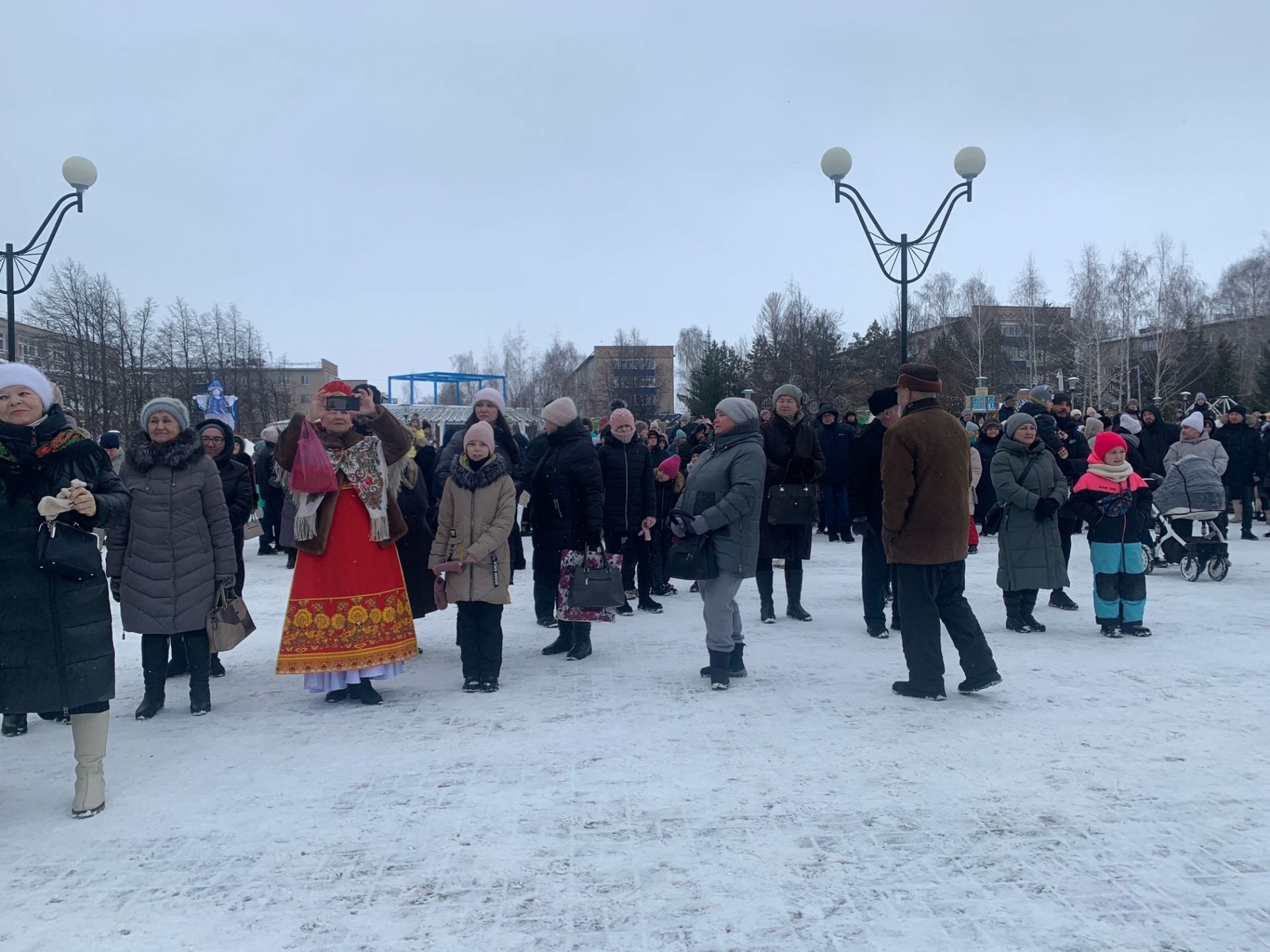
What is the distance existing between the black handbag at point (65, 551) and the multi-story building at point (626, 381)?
4331cm

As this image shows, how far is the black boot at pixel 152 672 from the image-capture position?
5.71m

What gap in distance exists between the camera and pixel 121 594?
18.6 ft

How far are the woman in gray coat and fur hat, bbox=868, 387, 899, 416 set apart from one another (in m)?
4.81

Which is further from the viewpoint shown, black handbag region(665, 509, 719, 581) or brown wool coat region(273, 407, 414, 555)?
black handbag region(665, 509, 719, 581)

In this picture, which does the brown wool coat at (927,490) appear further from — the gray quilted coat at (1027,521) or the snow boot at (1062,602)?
the snow boot at (1062,602)

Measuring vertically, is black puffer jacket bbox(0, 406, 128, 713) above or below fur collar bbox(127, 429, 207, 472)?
below

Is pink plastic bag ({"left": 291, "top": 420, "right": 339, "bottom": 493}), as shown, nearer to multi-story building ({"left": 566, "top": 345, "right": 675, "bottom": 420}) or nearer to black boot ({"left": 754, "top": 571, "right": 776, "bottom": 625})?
black boot ({"left": 754, "top": 571, "right": 776, "bottom": 625})

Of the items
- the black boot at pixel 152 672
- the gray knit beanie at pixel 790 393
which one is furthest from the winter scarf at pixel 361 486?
the gray knit beanie at pixel 790 393

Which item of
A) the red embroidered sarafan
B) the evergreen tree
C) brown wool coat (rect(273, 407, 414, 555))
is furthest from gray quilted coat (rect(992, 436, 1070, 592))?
the evergreen tree

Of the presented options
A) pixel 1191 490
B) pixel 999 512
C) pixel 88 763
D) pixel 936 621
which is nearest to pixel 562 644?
pixel 936 621

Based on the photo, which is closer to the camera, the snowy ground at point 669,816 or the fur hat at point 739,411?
the snowy ground at point 669,816

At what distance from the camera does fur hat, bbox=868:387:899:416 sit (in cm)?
761

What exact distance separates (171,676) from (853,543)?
10546 millimetres

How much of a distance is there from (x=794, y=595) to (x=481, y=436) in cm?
355
